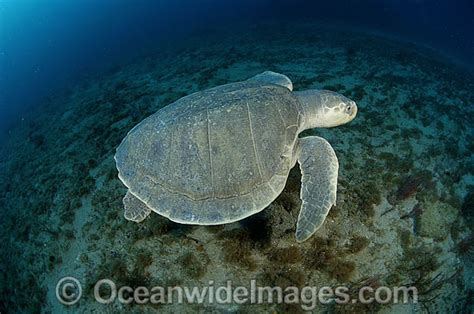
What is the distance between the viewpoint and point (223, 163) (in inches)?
118

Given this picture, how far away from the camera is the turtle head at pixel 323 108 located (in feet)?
11.9

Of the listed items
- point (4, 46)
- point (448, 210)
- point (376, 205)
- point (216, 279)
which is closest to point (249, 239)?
point (216, 279)

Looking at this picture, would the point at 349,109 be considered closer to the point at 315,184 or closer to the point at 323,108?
the point at 323,108

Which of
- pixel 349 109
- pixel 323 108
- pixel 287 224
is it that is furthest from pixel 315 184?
pixel 349 109

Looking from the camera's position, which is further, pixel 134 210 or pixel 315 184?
pixel 134 210

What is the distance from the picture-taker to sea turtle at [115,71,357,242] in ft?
9.79

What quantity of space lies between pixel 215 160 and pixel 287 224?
1533mm

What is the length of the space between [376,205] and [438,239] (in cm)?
92

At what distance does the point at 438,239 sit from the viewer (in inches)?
155

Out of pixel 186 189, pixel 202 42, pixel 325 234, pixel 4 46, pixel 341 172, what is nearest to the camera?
pixel 186 189

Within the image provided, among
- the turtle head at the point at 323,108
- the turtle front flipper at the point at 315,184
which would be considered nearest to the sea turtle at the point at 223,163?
the turtle front flipper at the point at 315,184

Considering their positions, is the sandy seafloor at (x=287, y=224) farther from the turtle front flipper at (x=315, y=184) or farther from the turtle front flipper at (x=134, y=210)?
the turtle front flipper at (x=315, y=184)

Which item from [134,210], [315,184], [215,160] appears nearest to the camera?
[215,160]

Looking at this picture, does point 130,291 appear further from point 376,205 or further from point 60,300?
point 376,205
